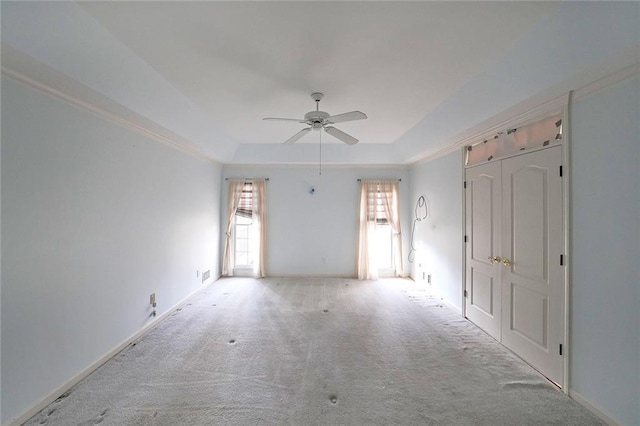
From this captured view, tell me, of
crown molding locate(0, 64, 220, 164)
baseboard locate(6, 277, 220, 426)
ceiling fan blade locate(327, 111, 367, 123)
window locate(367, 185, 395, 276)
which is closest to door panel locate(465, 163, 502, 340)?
ceiling fan blade locate(327, 111, 367, 123)

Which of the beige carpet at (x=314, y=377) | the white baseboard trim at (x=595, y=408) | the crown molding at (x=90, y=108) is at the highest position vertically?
the crown molding at (x=90, y=108)

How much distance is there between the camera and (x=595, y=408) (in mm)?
1826

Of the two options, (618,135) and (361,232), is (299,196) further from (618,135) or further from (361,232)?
(618,135)

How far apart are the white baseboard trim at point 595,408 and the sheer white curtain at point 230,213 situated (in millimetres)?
5341

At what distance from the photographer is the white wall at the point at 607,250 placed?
1612 mm

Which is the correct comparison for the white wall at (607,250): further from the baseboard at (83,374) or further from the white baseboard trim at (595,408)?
the baseboard at (83,374)

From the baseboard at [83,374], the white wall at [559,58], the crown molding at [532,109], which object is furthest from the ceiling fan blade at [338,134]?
the baseboard at [83,374]

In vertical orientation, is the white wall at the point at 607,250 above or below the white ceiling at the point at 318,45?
below

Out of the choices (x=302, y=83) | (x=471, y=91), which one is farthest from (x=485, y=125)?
(x=302, y=83)

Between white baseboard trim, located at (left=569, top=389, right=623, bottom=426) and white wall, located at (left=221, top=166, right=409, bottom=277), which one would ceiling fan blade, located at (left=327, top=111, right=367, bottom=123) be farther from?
white wall, located at (left=221, top=166, right=409, bottom=277)

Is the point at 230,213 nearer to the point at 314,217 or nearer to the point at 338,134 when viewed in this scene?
the point at 314,217

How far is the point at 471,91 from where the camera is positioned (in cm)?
264

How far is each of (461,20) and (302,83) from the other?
1.46m

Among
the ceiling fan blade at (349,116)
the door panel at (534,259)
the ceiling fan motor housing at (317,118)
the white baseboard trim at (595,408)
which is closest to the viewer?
the white baseboard trim at (595,408)
